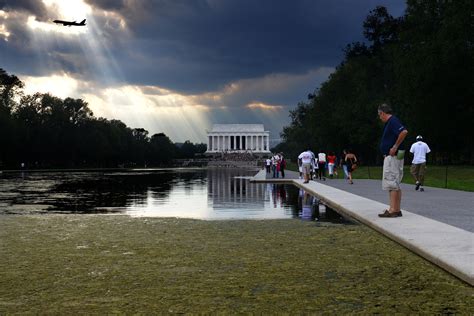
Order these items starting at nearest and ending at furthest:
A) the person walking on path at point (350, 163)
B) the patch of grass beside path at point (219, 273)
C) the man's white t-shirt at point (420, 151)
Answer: the patch of grass beside path at point (219, 273) → the man's white t-shirt at point (420, 151) → the person walking on path at point (350, 163)

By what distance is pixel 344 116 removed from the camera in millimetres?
73875

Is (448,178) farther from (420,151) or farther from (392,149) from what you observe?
(392,149)

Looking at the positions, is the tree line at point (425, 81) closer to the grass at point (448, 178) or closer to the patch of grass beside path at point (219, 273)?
the grass at point (448, 178)

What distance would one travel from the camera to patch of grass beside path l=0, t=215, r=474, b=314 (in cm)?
571

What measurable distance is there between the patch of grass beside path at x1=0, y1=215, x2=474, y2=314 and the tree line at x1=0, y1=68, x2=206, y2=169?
245ft

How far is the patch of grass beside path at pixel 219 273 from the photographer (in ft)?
18.7

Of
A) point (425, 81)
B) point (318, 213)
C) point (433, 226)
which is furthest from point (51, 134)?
point (433, 226)

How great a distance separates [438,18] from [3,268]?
53.4m

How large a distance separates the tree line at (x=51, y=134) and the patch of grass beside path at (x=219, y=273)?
74.8m

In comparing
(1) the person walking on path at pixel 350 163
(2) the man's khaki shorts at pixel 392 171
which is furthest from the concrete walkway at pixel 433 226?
(1) the person walking on path at pixel 350 163

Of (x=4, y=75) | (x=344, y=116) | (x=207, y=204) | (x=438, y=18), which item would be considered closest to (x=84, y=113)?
(x=4, y=75)

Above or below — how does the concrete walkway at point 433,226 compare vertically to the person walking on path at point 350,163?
below

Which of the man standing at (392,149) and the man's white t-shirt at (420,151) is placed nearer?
the man standing at (392,149)

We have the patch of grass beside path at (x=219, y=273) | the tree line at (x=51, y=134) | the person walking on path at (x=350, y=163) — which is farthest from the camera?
the tree line at (x=51, y=134)
